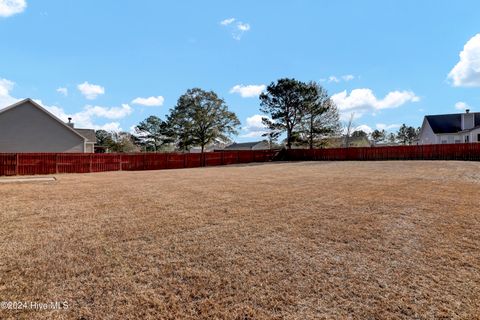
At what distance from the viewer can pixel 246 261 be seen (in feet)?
11.0

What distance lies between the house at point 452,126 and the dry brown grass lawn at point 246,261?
3058cm

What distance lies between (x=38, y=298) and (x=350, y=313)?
2861 mm

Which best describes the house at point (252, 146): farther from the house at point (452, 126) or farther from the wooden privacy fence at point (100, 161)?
the house at point (452, 126)

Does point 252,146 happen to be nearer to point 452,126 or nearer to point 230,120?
point 230,120

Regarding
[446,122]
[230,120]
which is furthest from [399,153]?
[230,120]

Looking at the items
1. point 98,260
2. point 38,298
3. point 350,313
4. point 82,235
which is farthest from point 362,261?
point 82,235

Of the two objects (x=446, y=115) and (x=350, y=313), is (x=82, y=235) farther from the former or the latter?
(x=446, y=115)

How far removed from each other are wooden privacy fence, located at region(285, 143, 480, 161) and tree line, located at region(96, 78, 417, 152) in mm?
3199

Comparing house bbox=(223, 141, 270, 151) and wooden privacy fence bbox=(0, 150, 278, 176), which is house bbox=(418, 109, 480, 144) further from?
house bbox=(223, 141, 270, 151)

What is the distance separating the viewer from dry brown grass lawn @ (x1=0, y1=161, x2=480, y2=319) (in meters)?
2.45

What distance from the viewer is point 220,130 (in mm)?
40812

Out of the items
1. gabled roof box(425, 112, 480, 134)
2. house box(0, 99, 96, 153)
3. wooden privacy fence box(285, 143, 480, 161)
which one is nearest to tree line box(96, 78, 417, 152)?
wooden privacy fence box(285, 143, 480, 161)

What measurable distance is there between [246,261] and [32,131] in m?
25.2

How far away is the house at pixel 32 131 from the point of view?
68.7 ft
